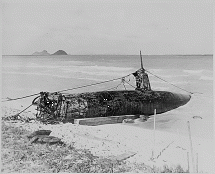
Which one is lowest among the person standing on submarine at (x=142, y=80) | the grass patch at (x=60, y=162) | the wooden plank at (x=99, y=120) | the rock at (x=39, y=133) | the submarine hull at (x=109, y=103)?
the grass patch at (x=60, y=162)

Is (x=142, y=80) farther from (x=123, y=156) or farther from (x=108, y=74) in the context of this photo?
(x=123, y=156)

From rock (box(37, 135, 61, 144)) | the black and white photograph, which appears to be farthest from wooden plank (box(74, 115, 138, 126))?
rock (box(37, 135, 61, 144))

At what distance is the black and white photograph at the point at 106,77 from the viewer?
3.66 meters

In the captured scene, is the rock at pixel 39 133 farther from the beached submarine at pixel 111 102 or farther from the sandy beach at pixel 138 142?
the beached submarine at pixel 111 102

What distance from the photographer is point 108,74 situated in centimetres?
410

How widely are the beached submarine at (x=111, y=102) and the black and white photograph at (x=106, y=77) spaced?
2 cm

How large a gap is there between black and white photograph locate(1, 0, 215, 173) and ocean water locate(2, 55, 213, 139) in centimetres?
2

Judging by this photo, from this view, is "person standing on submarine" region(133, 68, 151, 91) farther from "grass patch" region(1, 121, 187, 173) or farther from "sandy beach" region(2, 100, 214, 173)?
"grass patch" region(1, 121, 187, 173)

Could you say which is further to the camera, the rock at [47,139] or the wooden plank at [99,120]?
the wooden plank at [99,120]

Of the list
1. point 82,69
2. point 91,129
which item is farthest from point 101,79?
point 91,129

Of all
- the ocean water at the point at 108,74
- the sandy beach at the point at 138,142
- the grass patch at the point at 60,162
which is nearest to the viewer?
the grass patch at the point at 60,162

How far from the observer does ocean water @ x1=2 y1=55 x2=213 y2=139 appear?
388cm

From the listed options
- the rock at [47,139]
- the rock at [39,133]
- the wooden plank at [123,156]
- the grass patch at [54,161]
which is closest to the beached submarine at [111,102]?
the rock at [39,133]

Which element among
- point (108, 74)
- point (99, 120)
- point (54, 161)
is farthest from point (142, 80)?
point (54, 161)
